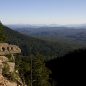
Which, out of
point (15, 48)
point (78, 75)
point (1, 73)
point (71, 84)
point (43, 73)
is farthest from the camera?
point (78, 75)

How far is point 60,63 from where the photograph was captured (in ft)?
634

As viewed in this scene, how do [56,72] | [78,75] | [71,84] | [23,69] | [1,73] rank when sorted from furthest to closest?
[56,72] < [78,75] < [71,84] < [23,69] < [1,73]

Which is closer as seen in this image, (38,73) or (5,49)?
(5,49)

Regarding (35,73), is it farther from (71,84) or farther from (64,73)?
(64,73)

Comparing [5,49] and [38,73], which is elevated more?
[5,49]

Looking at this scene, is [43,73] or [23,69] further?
[43,73]

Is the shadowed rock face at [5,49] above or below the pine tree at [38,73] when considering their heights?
above

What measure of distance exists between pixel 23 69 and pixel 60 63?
117019 mm

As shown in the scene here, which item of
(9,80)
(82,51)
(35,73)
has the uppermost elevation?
(9,80)

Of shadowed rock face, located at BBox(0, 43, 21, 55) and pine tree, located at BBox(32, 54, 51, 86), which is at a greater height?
shadowed rock face, located at BBox(0, 43, 21, 55)

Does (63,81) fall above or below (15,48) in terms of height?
below

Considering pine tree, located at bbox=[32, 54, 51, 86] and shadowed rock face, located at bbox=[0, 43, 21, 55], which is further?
pine tree, located at bbox=[32, 54, 51, 86]

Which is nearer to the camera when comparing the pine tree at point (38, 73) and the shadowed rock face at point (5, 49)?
the shadowed rock face at point (5, 49)

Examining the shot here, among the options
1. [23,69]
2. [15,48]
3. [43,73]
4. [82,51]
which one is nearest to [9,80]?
[15,48]
